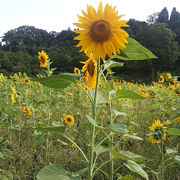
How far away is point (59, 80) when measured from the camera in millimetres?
858

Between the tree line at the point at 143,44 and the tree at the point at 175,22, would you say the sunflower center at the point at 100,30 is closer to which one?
the tree line at the point at 143,44

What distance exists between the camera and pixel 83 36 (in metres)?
0.90

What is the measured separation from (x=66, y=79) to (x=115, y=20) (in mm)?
295

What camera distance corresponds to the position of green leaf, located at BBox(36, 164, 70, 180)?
83 centimetres

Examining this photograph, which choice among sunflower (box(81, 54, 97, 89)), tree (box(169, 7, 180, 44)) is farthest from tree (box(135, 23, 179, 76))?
sunflower (box(81, 54, 97, 89))

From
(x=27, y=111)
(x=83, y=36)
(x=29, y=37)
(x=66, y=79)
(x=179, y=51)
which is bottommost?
(x=27, y=111)

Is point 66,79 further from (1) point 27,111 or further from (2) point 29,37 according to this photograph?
(2) point 29,37

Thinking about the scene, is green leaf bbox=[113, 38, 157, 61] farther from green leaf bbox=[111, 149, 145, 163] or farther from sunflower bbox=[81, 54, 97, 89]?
green leaf bbox=[111, 149, 145, 163]

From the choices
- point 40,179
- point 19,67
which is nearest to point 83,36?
point 40,179

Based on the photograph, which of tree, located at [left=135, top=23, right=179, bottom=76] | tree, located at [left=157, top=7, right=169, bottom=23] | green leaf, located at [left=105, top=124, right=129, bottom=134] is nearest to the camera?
green leaf, located at [left=105, top=124, right=129, bottom=134]

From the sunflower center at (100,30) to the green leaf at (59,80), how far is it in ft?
0.61

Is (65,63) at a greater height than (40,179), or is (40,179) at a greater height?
(65,63)

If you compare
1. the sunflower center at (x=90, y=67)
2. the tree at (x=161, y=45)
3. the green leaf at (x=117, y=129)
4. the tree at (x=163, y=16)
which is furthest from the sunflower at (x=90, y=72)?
the tree at (x=163, y=16)

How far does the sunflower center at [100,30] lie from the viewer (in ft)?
2.85
